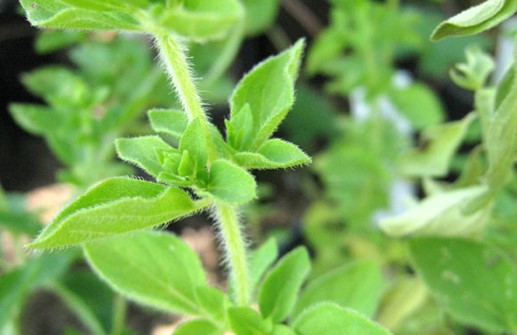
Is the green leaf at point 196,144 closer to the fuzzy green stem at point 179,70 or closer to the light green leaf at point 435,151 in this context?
the fuzzy green stem at point 179,70

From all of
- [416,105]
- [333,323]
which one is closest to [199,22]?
[333,323]

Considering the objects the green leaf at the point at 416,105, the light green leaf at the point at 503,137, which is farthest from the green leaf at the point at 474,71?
the green leaf at the point at 416,105

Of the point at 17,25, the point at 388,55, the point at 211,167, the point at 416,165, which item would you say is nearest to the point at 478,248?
the point at 416,165

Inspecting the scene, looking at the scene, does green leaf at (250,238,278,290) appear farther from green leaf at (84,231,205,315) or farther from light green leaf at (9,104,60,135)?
light green leaf at (9,104,60,135)

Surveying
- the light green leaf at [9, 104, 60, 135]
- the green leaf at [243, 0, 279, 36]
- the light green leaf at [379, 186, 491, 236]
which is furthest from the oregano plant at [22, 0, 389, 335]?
the green leaf at [243, 0, 279, 36]

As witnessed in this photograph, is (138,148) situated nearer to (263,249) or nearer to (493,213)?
(263,249)
